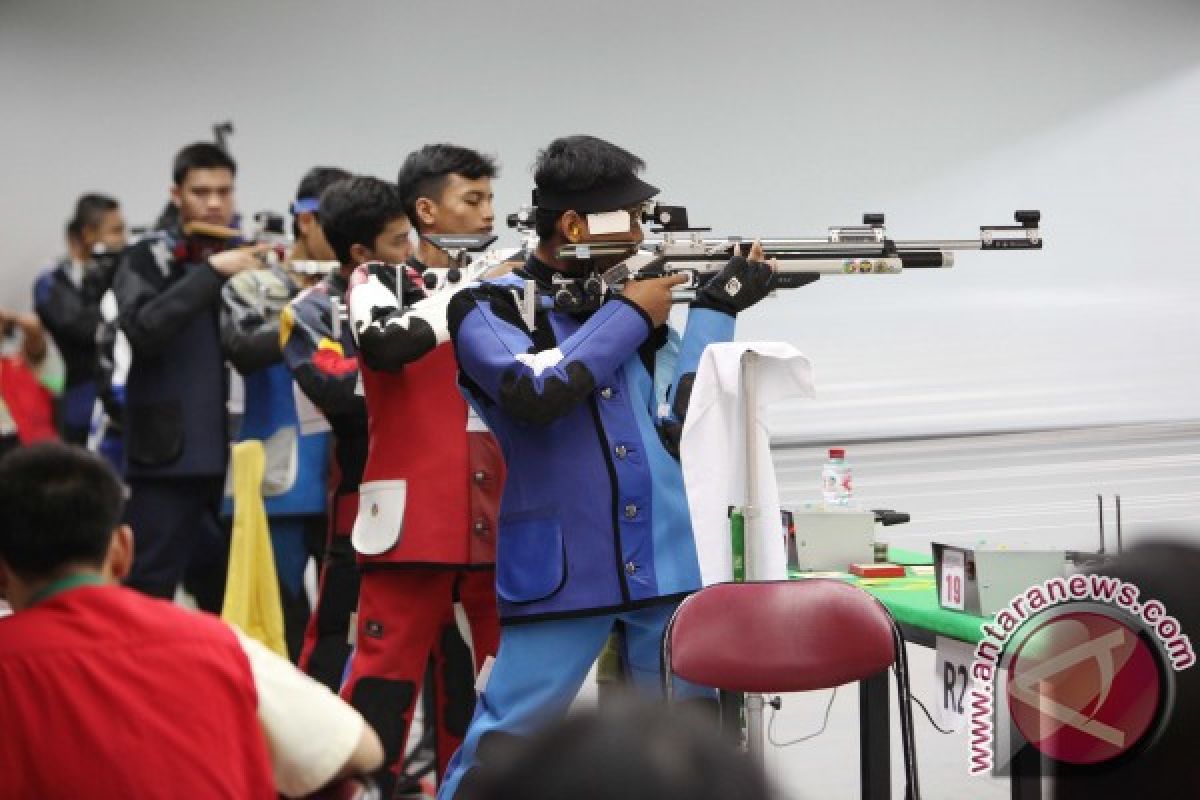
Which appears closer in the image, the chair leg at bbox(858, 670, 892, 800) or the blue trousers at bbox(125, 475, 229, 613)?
the chair leg at bbox(858, 670, 892, 800)

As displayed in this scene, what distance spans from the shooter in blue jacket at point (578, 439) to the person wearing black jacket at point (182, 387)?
1.99 metres

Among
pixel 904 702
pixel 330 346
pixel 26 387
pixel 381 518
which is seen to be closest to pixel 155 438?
pixel 330 346

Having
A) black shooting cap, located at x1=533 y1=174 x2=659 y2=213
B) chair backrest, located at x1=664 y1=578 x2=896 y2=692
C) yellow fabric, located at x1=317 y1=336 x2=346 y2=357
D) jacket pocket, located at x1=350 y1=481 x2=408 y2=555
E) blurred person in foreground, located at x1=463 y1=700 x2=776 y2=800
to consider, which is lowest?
chair backrest, located at x1=664 y1=578 x2=896 y2=692

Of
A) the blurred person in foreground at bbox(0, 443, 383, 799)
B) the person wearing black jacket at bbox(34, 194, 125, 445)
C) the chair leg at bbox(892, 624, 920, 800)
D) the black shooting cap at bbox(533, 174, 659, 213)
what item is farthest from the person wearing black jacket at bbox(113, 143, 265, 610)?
the blurred person in foreground at bbox(0, 443, 383, 799)

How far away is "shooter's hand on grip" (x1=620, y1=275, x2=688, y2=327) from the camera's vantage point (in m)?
3.03

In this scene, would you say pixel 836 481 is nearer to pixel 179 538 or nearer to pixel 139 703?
pixel 179 538

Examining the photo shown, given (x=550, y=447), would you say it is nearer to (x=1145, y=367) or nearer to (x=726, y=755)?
(x=726, y=755)

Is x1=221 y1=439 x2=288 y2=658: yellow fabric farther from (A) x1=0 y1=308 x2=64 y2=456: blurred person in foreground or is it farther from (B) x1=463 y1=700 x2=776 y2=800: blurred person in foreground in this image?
(B) x1=463 y1=700 x2=776 y2=800: blurred person in foreground

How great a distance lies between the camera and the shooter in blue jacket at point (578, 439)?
9.65 ft

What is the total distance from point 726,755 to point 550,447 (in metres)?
2.10

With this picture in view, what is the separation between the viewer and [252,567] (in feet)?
15.0

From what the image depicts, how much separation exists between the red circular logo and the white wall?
4516mm

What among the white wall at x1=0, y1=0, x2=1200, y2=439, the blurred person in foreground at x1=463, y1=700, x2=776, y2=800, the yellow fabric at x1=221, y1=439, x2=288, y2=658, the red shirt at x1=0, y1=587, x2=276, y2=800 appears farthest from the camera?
the white wall at x1=0, y1=0, x2=1200, y2=439

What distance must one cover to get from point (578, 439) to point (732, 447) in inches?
27.7
